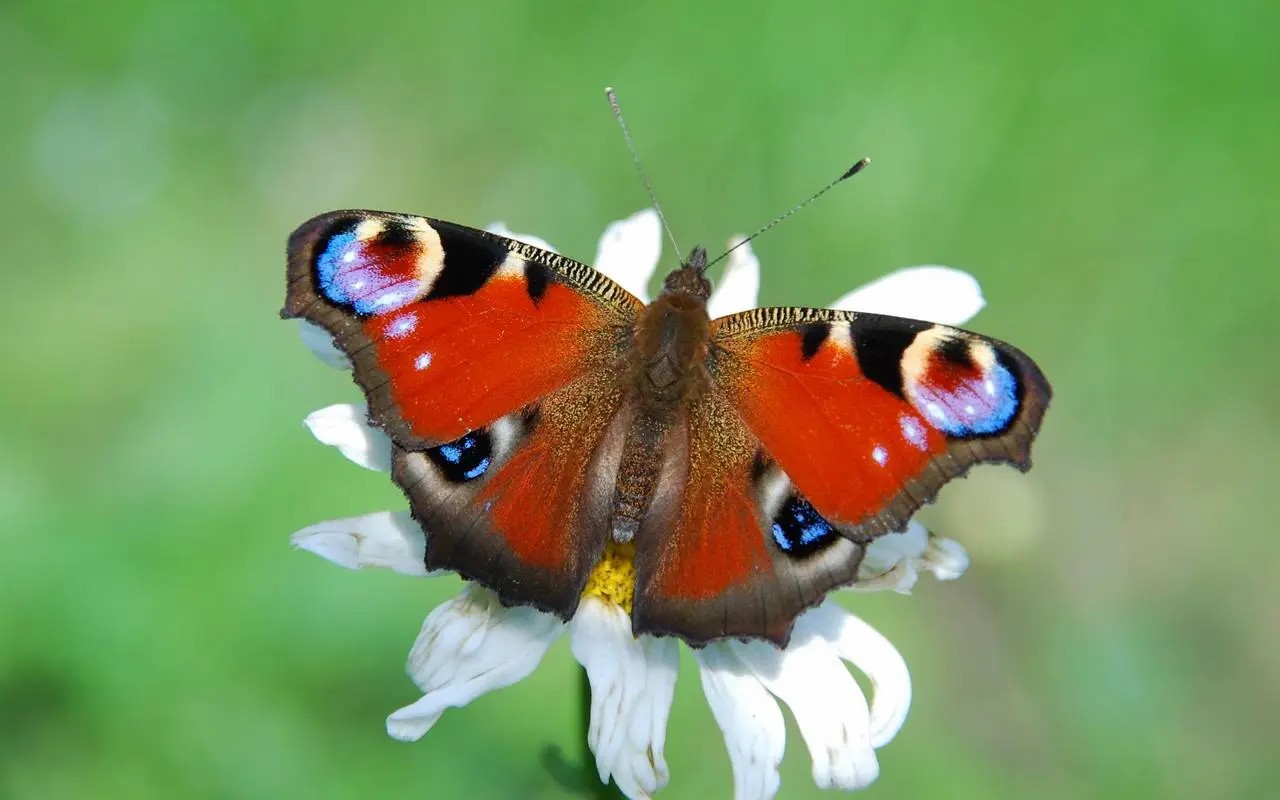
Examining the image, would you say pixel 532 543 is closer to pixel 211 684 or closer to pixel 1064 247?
pixel 211 684

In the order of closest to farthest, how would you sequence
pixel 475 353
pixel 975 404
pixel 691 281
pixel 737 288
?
1. pixel 975 404
2. pixel 475 353
3. pixel 691 281
4. pixel 737 288

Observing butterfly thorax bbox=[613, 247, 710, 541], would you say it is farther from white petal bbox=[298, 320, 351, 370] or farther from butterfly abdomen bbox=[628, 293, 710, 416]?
white petal bbox=[298, 320, 351, 370]

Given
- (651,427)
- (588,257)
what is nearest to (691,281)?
(651,427)

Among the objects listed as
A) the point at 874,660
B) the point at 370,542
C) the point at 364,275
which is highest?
the point at 364,275

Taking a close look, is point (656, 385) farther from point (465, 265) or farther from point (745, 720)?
point (745, 720)

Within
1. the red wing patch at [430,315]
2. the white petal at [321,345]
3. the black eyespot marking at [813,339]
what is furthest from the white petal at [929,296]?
the white petal at [321,345]

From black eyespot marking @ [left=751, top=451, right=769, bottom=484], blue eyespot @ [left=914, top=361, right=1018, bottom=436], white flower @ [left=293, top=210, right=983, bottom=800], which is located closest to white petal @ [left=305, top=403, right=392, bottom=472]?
white flower @ [left=293, top=210, right=983, bottom=800]
